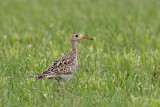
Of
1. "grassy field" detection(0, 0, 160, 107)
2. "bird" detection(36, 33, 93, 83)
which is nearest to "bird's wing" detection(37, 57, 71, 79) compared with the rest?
"bird" detection(36, 33, 93, 83)

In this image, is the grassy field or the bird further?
the bird

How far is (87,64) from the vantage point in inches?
367

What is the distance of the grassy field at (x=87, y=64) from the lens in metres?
6.82

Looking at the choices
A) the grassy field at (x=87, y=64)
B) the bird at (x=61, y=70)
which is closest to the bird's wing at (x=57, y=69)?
the bird at (x=61, y=70)

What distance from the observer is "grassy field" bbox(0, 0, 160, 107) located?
6.82 metres

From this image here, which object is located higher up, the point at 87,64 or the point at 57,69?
the point at 87,64

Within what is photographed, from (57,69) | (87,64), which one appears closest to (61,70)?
(57,69)

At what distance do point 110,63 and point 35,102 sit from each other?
2.86 meters

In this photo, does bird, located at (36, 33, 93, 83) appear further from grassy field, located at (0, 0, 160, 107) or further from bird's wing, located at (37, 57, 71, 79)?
grassy field, located at (0, 0, 160, 107)

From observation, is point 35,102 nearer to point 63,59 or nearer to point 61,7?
point 63,59

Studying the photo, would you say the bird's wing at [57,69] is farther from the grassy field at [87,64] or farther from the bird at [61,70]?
the grassy field at [87,64]

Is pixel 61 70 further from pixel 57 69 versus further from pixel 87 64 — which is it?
pixel 87 64

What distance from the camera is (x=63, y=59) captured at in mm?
8094

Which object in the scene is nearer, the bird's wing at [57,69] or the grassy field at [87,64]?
the grassy field at [87,64]
